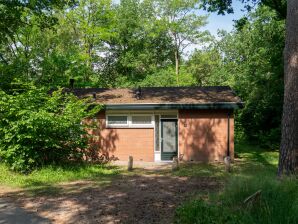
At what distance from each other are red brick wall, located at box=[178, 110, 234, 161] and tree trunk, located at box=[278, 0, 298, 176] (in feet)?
26.2

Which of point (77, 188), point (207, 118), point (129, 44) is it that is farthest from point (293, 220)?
point (129, 44)

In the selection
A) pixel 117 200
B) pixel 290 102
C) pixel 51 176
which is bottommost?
pixel 51 176

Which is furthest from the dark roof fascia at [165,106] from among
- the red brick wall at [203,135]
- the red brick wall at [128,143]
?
the red brick wall at [128,143]

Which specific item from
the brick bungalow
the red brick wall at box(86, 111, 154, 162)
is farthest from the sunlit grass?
the brick bungalow

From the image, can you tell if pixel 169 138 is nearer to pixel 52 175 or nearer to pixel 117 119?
pixel 117 119

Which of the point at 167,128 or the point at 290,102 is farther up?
the point at 290,102

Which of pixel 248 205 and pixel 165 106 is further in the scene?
pixel 165 106

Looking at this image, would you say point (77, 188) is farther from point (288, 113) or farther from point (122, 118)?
point (122, 118)

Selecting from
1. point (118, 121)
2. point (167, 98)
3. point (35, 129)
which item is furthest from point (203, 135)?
point (35, 129)

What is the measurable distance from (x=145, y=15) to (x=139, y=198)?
40528 mm

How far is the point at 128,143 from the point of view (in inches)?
694

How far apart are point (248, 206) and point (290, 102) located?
4125 mm

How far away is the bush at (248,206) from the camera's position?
17.9ft

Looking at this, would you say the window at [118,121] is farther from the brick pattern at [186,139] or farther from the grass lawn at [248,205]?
the grass lawn at [248,205]
